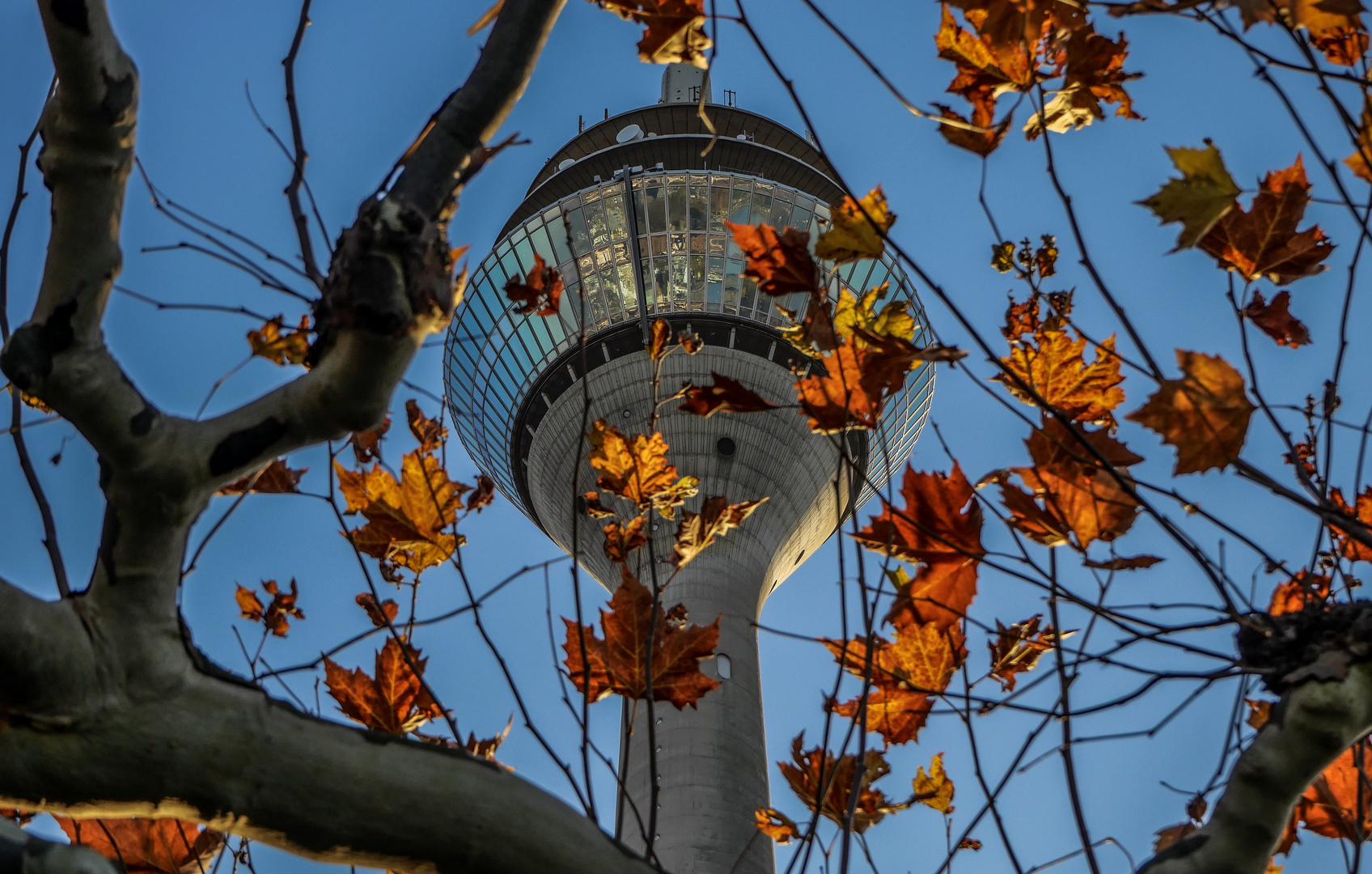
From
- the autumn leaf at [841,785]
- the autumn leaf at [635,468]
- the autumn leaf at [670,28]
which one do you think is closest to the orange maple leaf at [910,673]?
the autumn leaf at [841,785]

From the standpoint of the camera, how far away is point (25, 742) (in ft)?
4.68

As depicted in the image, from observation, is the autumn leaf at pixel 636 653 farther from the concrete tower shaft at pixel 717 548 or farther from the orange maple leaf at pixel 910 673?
the concrete tower shaft at pixel 717 548

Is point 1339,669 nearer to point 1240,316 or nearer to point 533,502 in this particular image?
point 1240,316

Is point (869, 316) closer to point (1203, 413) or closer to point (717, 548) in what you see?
point (1203, 413)

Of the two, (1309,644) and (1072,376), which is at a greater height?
(1072,376)

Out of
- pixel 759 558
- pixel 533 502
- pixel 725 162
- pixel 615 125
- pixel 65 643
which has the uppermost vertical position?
pixel 615 125

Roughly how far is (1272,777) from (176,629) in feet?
6.03

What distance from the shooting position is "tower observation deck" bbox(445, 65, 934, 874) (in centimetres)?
1359

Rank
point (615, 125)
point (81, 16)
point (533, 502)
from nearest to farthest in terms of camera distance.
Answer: point (81, 16) → point (533, 502) → point (615, 125)

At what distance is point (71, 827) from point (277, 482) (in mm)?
1275

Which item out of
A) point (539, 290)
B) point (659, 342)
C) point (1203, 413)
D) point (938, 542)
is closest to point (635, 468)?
point (659, 342)

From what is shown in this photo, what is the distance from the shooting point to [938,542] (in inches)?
98.8

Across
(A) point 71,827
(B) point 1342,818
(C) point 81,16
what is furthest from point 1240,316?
(A) point 71,827

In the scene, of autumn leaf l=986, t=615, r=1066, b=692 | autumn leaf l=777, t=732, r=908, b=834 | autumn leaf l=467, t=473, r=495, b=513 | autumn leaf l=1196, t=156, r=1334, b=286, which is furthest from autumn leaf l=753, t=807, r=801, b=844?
autumn leaf l=1196, t=156, r=1334, b=286
